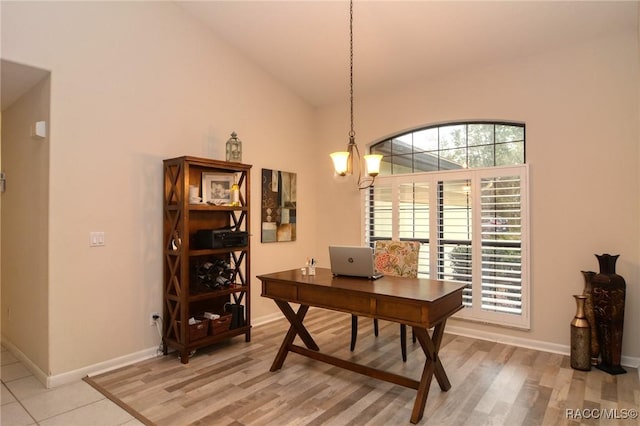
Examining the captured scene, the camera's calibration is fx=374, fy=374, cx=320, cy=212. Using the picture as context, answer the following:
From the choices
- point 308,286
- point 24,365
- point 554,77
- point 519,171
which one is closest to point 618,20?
point 554,77

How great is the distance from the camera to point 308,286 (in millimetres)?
2996

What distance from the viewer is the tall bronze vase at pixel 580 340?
10.7 ft

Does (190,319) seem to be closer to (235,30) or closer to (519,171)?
(235,30)

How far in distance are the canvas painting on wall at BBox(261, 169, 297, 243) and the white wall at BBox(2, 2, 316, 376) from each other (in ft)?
2.72

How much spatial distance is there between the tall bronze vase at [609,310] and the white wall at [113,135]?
3.97m

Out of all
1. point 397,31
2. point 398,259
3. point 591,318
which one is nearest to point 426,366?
point 398,259

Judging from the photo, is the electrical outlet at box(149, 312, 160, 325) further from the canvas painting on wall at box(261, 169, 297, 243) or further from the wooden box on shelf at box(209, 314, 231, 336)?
the canvas painting on wall at box(261, 169, 297, 243)

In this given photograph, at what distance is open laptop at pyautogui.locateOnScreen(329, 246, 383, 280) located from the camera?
10.2 feet

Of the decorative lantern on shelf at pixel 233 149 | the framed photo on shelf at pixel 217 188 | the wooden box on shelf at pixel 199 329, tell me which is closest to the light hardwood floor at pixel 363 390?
the wooden box on shelf at pixel 199 329

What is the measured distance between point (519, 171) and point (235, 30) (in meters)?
3.45

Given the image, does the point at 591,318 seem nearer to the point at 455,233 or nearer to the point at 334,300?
the point at 455,233

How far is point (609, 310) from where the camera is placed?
10.6 feet

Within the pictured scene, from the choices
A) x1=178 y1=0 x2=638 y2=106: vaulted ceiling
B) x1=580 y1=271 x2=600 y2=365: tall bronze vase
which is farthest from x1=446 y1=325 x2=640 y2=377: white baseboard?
x1=178 y1=0 x2=638 y2=106: vaulted ceiling

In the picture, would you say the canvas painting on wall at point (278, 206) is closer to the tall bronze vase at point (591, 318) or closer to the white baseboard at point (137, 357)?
the white baseboard at point (137, 357)
